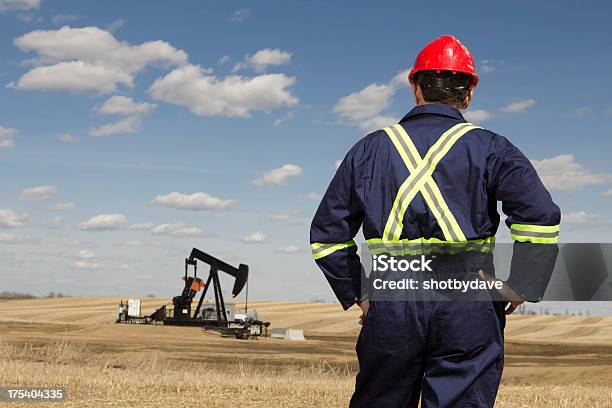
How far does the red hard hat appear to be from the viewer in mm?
3332

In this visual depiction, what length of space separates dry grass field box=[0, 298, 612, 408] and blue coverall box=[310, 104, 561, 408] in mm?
4289

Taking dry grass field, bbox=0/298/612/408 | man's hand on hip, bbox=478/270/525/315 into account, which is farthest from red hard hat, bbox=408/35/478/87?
dry grass field, bbox=0/298/612/408

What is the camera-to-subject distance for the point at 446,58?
10.9 ft

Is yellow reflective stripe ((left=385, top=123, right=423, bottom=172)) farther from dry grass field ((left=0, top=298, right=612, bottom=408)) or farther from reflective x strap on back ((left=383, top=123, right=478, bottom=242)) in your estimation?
dry grass field ((left=0, top=298, right=612, bottom=408))

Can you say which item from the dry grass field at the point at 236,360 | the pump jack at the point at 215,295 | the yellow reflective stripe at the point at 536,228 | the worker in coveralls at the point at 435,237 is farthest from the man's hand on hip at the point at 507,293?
the pump jack at the point at 215,295

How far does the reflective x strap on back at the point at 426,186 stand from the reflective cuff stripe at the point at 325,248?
0.19 m

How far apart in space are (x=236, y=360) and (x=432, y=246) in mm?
17546

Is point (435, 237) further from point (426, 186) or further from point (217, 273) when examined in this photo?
point (217, 273)

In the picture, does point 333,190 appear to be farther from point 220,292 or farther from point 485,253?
point 220,292

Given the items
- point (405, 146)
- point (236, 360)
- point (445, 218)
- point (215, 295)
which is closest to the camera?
point (445, 218)

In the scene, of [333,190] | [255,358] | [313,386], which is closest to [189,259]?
[255,358]

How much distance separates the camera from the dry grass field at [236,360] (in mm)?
7906

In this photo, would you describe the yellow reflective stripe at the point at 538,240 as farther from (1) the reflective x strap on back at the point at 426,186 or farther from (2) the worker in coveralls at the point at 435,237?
(1) the reflective x strap on back at the point at 426,186

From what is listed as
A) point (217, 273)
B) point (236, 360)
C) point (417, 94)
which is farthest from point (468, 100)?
point (217, 273)
